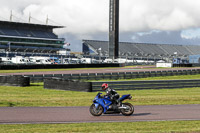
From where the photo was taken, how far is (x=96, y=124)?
10891 mm

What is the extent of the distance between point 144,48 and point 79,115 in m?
124

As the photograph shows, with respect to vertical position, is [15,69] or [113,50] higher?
[113,50]

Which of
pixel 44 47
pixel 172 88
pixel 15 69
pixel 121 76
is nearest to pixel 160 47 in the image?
pixel 44 47

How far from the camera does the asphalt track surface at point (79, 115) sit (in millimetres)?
11797

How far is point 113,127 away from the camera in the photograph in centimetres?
1026

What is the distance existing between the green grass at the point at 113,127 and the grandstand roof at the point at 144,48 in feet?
364

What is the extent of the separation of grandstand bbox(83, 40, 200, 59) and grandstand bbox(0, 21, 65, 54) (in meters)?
14.7

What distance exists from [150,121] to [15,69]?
146 ft

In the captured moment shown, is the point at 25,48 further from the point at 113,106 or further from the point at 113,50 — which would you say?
the point at 113,106

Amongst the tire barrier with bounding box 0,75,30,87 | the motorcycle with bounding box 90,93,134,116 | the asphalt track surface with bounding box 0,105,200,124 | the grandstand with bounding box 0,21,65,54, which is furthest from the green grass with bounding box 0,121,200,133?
the grandstand with bounding box 0,21,65,54

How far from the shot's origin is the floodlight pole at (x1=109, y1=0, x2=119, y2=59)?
86688 millimetres

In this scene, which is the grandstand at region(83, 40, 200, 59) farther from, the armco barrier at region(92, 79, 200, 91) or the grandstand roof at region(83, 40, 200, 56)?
the armco barrier at region(92, 79, 200, 91)

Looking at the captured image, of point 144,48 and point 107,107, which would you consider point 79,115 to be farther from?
point 144,48

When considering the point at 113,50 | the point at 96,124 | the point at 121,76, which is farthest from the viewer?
the point at 113,50
